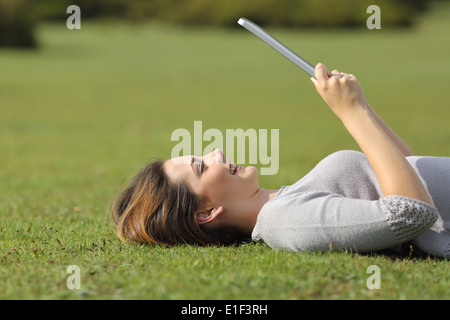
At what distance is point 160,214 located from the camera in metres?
3.83

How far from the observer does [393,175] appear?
11.0 feet

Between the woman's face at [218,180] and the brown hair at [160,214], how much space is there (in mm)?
55

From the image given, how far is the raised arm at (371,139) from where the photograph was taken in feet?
11.0

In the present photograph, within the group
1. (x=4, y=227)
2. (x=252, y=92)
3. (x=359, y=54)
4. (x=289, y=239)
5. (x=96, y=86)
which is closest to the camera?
(x=289, y=239)

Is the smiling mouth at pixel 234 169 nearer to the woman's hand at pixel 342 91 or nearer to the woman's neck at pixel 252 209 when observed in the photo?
the woman's neck at pixel 252 209

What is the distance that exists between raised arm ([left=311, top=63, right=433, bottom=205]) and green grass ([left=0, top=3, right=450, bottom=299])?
412mm

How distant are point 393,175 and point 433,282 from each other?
569 millimetres

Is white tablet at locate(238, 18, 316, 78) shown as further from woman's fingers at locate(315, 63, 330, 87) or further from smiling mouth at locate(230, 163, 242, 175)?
smiling mouth at locate(230, 163, 242, 175)

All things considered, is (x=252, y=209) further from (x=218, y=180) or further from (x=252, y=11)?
(x=252, y=11)

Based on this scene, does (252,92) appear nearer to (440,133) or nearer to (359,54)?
(440,133)

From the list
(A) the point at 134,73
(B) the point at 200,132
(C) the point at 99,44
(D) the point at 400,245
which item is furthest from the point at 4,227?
(C) the point at 99,44

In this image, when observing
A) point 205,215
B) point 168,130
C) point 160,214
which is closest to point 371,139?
point 205,215

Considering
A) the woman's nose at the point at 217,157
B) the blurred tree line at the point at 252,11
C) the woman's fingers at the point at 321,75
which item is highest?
the blurred tree line at the point at 252,11

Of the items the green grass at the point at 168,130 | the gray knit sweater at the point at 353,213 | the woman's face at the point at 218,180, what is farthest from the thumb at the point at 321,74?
the green grass at the point at 168,130
